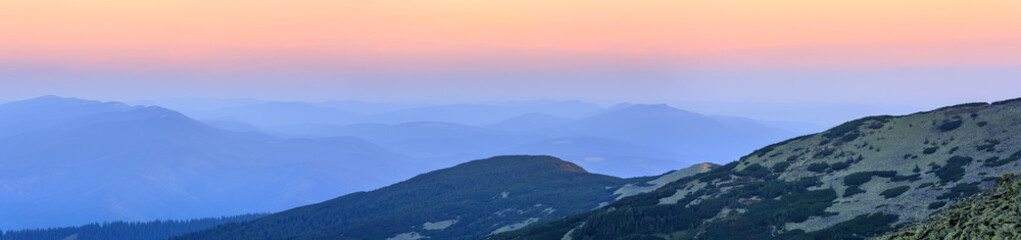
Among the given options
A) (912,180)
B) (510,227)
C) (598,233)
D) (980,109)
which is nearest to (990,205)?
(912,180)

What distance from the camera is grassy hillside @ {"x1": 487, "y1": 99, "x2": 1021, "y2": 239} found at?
79.1 meters

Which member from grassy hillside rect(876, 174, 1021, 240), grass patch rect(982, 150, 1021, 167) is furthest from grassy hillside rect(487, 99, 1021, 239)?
grassy hillside rect(876, 174, 1021, 240)

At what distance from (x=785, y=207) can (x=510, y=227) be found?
101687 mm

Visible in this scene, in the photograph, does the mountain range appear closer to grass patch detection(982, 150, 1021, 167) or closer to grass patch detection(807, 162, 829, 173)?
grass patch detection(982, 150, 1021, 167)

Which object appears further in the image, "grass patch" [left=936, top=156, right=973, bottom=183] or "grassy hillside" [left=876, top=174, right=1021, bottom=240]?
"grass patch" [left=936, top=156, right=973, bottom=183]

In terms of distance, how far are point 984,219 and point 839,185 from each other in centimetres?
6249

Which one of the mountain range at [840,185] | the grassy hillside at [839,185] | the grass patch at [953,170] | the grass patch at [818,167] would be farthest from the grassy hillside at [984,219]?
the grass patch at [818,167]

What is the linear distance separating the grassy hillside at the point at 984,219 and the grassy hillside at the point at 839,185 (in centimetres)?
2568

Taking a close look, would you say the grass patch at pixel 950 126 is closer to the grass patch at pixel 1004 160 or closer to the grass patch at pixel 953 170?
the grass patch at pixel 953 170

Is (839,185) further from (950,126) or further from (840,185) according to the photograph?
(950,126)

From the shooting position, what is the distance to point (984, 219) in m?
38.9

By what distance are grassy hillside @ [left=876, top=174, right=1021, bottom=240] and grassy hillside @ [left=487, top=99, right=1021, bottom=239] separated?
25.7m

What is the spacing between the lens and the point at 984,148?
9412cm

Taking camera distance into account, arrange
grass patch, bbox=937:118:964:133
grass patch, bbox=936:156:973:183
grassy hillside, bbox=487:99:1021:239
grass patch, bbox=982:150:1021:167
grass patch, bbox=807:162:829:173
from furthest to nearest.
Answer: grass patch, bbox=807:162:829:173
grass patch, bbox=937:118:964:133
grass patch, bbox=982:150:1021:167
grass patch, bbox=936:156:973:183
grassy hillside, bbox=487:99:1021:239
